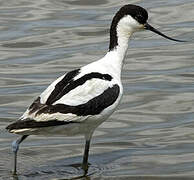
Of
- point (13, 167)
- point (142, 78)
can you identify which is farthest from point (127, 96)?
point (13, 167)

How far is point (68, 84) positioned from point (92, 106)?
1.10 ft

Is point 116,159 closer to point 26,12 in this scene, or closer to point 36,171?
point 36,171

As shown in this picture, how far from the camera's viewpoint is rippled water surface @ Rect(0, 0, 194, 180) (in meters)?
9.87

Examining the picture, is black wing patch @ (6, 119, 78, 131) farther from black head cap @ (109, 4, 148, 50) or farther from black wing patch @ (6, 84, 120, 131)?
black head cap @ (109, 4, 148, 50)

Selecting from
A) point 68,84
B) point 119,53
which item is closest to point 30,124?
point 68,84

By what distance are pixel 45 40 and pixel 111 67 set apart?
528 centimetres

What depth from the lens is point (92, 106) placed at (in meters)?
9.34

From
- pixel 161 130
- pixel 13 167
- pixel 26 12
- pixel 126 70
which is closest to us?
pixel 13 167

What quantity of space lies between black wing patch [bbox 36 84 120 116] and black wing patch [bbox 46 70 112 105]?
12 cm

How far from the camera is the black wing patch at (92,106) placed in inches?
→ 361

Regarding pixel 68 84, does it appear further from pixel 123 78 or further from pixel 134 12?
pixel 123 78

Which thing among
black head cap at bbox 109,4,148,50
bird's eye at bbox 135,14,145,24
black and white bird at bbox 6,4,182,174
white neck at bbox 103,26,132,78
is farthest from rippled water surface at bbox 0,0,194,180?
bird's eye at bbox 135,14,145,24

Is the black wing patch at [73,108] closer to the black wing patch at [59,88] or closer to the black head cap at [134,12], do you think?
the black wing patch at [59,88]

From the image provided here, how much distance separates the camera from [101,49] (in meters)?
14.5
